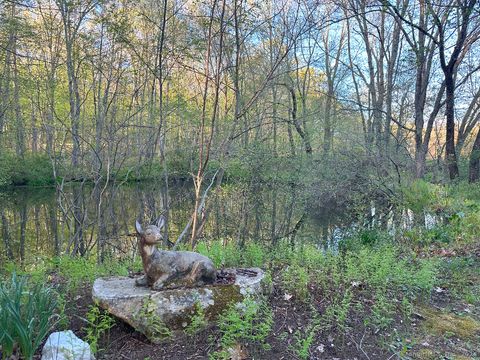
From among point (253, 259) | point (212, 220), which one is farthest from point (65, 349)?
point (212, 220)

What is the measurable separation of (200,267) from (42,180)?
19.4m

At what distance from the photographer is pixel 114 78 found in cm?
724

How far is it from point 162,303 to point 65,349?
792 millimetres

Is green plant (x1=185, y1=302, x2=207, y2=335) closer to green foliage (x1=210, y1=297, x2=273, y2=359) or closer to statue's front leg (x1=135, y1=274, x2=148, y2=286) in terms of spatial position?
green foliage (x1=210, y1=297, x2=273, y2=359)

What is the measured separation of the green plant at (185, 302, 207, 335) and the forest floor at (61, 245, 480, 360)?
0.16 ft

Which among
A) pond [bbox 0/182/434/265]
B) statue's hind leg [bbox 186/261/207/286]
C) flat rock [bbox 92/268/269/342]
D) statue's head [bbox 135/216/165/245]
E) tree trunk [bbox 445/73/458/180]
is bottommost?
pond [bbox 0/182/434/265]

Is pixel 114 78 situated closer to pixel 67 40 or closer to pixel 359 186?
pixel 67 40

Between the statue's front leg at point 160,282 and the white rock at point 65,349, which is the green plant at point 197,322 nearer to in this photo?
the statue's front leg at point 160,282

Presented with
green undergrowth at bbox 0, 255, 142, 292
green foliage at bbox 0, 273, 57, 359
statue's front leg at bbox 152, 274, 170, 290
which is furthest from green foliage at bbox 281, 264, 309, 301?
green foliage at bbox 0, 273, 57, 359

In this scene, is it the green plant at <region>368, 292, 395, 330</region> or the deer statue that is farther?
the green plant at <region>368, 292, 395, 330</region>

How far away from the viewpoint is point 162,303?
3182mm

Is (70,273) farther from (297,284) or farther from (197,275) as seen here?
(297,284)

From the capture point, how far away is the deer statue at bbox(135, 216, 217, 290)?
3.40m

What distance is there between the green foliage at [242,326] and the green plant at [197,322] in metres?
0.15
